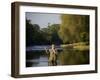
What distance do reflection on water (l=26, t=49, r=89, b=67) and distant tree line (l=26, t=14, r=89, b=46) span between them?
0.09 m

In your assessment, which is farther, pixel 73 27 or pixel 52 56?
pixel 73 27

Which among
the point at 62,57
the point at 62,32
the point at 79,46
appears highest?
the point at 62,32

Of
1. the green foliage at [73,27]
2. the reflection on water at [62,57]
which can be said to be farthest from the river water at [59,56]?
the green foliage at [73,27]

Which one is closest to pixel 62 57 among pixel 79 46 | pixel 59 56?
pixel 59 56

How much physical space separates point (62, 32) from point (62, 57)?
24 centimetres

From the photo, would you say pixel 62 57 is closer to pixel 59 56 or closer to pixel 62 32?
pixel 59 56

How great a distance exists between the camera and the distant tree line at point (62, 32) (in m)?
2.30

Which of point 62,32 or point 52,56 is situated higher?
point 62,32

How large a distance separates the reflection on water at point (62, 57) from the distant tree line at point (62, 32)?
0.09m

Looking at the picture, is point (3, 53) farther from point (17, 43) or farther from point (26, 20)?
point (26, 20)

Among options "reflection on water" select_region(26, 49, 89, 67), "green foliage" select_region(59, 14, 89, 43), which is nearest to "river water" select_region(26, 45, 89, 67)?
"reflection on water" select_region(26, 49, 89, 67)

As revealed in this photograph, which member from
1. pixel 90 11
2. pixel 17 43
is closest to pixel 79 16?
pixel 90 11

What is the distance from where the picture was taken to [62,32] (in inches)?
95.2

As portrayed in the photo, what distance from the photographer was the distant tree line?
2.30 metres
